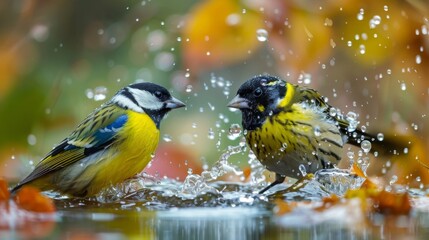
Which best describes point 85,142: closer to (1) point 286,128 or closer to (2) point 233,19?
(1) point 286,128

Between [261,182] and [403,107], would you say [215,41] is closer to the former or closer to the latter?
[403,107]

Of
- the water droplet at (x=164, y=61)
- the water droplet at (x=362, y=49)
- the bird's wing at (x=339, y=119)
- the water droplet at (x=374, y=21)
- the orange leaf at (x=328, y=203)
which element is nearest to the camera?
the orange leaf at (x=328, y=203)

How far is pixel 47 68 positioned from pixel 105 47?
556 millimetres

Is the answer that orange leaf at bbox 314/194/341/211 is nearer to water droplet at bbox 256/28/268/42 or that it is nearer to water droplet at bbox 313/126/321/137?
water droplet at bbox 313/126/321/137

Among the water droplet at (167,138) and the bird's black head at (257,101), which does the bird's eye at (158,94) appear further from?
the water droplet at (167,138)

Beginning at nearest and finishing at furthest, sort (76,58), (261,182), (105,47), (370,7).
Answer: (261,182) < (370,7) < (76,58) < (105,47)

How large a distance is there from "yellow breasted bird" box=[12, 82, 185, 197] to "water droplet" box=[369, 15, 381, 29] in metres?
2.04

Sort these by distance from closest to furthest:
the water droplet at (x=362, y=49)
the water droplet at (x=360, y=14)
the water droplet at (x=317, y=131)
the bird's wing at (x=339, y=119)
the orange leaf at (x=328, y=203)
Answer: the orange leaf at (x=328, y=203)
the water droplet at (x=317, y=131)
the bird's wing at (x=339, y=119)
the water droplet at (x=360, y=14)
the water droplet at (x=362, y=49)

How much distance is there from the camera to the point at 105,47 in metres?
A: 8.41

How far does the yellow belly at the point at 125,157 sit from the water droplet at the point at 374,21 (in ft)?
7.07

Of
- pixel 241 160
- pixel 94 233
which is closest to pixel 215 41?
pixel 241 160

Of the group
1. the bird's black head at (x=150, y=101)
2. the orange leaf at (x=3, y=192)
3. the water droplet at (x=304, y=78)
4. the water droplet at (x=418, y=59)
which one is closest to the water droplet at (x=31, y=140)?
the bird's black head at (x=150, y=101)

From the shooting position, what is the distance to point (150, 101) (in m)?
5.62

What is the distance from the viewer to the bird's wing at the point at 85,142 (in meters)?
5.21
